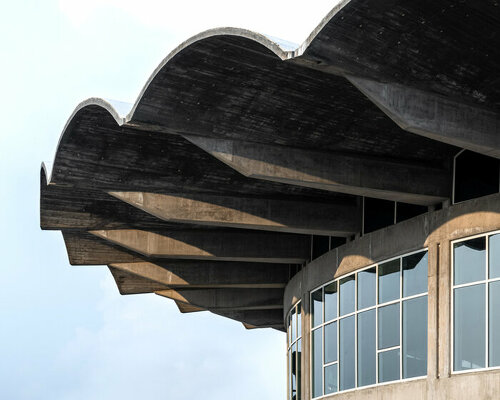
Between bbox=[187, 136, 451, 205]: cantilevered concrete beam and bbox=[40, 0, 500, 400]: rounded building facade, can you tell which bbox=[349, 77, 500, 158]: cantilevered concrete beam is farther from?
bbox=[187, 136, 451, 205]: cantilevered concrete beam

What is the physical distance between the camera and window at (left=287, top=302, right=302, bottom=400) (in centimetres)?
3170

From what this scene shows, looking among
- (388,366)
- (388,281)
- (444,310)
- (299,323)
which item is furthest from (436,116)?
(299,323)

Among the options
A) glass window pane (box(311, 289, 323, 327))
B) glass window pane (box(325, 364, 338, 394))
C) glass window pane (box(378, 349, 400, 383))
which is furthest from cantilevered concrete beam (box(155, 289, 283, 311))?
glass window pane (box(378, 349, 400, 383))

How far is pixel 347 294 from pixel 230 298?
14542 millimetres

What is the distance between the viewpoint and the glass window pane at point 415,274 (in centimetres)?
2366

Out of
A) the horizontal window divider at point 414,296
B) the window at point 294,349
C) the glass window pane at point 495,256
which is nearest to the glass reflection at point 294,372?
the window at point 294,349

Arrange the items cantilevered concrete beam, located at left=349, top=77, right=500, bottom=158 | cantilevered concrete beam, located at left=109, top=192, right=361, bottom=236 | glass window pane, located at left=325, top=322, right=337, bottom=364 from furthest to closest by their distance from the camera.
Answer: glass window pane, located at left=325, top=322, right=337, bottom=364
cantilevered concrete beam, located at left=109, top=192, right=361, bottom=236
cantilevered concrete beam, located at left=349, top=77, right=500, bottom=158

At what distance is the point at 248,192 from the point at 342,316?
4.34 m

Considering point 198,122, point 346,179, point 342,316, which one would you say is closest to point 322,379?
point 342,316

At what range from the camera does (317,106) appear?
830 inches

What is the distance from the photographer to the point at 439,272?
905 inches

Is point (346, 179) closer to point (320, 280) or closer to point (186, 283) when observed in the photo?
point (320, 280)

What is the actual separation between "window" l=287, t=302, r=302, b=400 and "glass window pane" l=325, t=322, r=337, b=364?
307 cm

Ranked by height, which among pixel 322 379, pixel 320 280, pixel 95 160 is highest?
pixel 95 160
